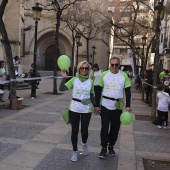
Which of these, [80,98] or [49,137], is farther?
[49,137]

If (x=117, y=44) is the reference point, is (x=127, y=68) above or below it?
below

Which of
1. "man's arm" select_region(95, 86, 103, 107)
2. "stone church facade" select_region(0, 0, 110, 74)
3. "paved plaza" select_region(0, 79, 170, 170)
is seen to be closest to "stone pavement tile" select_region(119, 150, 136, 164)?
"paved plaza" select_region(0, 79, 170, 170)

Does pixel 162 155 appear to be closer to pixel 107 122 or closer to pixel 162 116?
pixel 107 122

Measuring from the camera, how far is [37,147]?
574cm

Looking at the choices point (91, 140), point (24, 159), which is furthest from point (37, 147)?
point (91, 140)

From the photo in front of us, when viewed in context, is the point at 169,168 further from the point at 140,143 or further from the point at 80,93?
the point at 80,93

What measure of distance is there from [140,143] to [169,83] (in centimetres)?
757

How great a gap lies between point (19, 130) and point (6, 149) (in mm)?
1559

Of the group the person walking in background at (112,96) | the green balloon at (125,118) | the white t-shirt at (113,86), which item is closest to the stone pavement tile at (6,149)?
the person walking in background at (112,96)

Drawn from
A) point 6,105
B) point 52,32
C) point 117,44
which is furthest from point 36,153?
point 117,44

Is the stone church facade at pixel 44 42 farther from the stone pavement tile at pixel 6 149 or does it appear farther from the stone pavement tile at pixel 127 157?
the stone pavement tile at pixel 127 157

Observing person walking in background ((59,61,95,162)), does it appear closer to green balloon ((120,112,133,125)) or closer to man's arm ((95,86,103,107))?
man's arm ((95,86,103,107))

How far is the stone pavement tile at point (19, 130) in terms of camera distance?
21.5 ft

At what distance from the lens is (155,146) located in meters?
6.40
